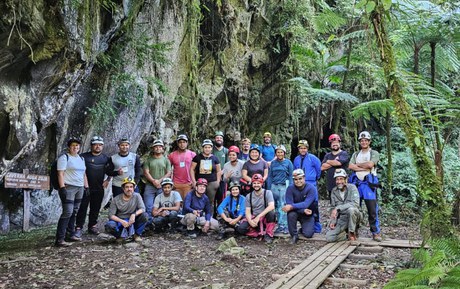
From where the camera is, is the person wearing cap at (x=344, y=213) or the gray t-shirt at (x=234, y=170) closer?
the person wearing cap at (x=344, y=213)

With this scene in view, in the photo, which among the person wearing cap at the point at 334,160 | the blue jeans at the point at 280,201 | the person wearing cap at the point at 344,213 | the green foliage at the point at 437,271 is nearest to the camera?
the green foliage at the point at 437,271

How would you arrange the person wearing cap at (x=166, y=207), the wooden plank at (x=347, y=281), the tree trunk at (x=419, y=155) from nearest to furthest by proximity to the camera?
the tree trunk at (x=419, y=155) → the wooden plank at (x=347, y=281) → the person wearing cap at (x=166, y=207)

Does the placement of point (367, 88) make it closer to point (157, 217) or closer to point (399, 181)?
point (399, 181)

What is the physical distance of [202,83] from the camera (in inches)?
507

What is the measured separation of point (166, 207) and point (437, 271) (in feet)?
18.9

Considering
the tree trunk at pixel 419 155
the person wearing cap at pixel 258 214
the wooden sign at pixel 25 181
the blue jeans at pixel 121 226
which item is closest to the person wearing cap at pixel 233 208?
the person wearing cap at pixel 258 214

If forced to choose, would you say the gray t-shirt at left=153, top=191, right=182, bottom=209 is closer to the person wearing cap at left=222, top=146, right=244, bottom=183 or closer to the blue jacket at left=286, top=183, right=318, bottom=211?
the person wearing cap at left=222, top=146, right=244, bottom=183

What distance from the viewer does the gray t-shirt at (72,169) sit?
703cm

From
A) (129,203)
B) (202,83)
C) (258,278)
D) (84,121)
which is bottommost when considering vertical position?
(258,278)

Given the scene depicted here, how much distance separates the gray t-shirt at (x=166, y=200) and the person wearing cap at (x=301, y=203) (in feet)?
7.15

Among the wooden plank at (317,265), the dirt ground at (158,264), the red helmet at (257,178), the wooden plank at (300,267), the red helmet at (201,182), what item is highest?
the red helmet at (257,178)

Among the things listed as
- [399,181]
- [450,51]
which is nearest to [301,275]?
[450,51]

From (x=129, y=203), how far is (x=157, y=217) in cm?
95

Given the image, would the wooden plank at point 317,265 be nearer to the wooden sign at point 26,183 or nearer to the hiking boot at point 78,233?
the hiking boot at point 78,233
